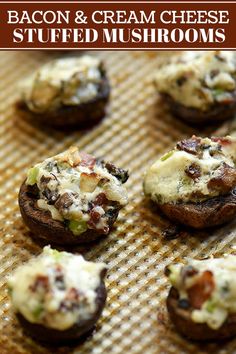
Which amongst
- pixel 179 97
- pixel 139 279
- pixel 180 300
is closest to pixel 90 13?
pixel 179 97

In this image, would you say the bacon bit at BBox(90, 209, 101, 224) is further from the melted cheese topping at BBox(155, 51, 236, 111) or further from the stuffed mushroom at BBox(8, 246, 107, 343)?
the melted cheese topping at BBox(155, 51, 236, 111)

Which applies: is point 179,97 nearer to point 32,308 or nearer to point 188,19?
point 188,19

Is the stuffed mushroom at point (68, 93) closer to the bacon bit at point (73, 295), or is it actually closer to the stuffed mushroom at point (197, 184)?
the stuffed mushroom at point (197, 184)

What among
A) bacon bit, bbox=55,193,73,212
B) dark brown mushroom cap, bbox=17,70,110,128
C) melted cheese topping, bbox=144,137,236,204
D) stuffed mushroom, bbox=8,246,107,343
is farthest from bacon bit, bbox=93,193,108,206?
dark brown mushroom cap, bbox=17,70,110,128

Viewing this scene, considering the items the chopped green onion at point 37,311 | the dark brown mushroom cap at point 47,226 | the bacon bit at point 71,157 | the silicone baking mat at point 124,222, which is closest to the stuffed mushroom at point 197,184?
the silicone baking mat at point 124,222

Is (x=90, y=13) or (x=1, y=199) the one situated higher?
(x=90, y=13)

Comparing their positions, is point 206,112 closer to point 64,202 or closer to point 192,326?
point 64,202
